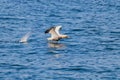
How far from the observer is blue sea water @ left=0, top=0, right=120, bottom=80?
4194 cm

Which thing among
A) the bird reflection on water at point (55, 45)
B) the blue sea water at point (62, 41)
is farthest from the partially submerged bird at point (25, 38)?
the bird reflection on water at point (55, 45)

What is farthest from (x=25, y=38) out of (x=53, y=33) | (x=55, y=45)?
(x=55, y=45)

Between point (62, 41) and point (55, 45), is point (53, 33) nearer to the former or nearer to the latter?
point (55, 45)

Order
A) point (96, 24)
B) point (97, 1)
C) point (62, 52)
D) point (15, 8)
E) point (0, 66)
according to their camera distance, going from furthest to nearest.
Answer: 1. point (97, 1)
2. point (15, 8)
3. point (96, 24)
4. point (62, 52)
5. point (0, 66)

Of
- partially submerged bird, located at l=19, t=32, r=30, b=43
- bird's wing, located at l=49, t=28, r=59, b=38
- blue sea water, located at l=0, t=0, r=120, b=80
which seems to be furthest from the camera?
partially submerged bird, located at l=19, t=32, r=30, b=43

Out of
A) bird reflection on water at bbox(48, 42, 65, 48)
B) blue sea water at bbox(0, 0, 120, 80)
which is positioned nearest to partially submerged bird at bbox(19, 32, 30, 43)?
blue sea water at bbox(0, 0, 120, 80)

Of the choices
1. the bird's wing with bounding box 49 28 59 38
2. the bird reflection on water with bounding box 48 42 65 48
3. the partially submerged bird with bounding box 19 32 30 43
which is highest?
the bird's wing with bounding box 49 28 59 38

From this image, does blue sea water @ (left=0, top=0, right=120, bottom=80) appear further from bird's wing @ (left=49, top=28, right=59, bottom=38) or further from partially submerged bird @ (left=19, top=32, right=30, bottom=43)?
bird's wing @ (left=49, top=28, right=59, bottom=38)

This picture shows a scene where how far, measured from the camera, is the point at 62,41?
2076 inches

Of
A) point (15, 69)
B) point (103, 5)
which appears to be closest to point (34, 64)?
point (15, 69)

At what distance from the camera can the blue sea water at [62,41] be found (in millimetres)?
41938

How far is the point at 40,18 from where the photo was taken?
62.7 metres

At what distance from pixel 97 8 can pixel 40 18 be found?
10413 millimetres

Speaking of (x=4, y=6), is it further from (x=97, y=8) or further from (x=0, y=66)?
(x=0, y=66)
